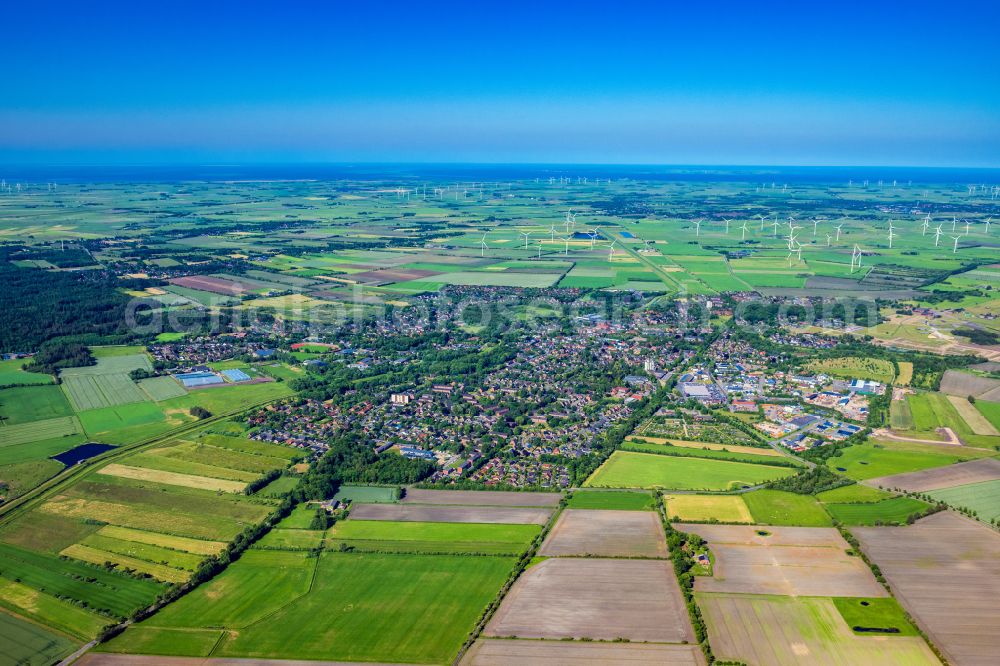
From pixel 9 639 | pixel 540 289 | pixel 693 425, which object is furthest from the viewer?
pixel 540 289

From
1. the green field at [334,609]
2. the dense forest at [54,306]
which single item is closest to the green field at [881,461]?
the green field at [334,609]

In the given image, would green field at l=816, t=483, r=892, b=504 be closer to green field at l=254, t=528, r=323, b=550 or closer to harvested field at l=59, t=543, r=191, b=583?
green field at l=254, t=528, r=323, b=550

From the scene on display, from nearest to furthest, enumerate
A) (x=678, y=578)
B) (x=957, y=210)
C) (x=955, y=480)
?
1. (x=678, y=578)
2. (x=955, y=480)
3. (x=957, y=210)

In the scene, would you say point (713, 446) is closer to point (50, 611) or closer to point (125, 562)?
point (125, 562)

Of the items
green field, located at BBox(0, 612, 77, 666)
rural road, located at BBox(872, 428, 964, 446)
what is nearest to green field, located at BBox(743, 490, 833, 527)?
rural road, located at BBox(872, 428, 964, 446)

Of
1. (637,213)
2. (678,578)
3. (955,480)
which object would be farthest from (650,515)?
(637,213)

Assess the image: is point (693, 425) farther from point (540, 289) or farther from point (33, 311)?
point (33, 311)
